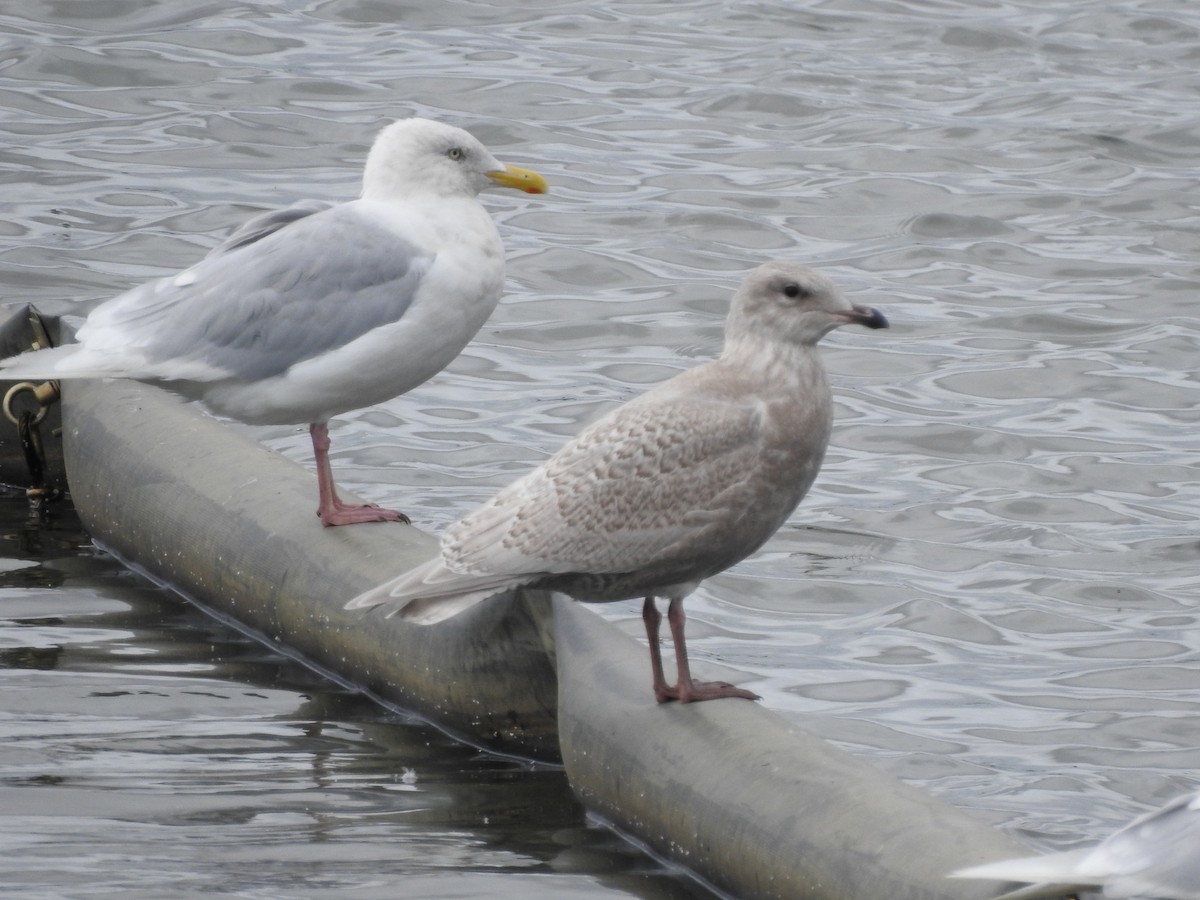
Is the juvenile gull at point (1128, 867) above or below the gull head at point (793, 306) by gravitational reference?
below

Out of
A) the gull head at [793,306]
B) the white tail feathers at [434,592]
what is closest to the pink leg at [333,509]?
the white tail feathers at [434,592]

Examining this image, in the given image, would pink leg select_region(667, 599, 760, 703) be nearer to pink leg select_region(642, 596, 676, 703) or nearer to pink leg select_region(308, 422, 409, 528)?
pink leg select_region(642, 596, 676, 703)

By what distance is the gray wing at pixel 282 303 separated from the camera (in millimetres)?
6316

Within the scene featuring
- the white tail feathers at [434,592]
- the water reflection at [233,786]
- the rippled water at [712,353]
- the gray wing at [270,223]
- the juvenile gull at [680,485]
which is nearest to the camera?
the water reflection at [233,786]

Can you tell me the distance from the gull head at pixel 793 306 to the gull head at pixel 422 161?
68.5 inches

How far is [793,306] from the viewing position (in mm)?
5051

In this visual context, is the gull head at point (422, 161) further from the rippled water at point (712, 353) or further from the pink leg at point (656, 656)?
the pink leg at point (656, 656)

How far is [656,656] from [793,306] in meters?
0.91

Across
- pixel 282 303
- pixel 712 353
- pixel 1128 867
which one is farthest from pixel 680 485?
pixel 712 353

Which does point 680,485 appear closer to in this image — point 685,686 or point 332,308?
point 685,686

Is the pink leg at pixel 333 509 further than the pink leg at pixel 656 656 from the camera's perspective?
Yes

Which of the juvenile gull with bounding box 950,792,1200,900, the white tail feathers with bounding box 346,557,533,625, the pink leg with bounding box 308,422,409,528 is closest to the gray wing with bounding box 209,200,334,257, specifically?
the pink leg with bounding box 308,422,409,528

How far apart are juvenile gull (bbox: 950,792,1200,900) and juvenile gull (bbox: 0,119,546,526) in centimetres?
286

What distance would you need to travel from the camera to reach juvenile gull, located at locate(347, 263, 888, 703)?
4.92 metres
